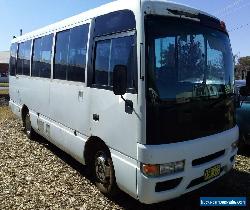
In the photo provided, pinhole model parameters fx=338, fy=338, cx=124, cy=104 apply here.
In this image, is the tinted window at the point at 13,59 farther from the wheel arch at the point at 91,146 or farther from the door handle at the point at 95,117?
the door handle at the point at 95,117

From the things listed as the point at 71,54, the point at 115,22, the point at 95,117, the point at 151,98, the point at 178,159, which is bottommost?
the point at 178,159

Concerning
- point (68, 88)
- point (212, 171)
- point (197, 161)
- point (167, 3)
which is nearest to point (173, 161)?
point (197, 161)

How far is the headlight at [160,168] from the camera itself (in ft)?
14.2

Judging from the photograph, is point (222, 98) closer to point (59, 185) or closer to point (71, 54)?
point (71, 54)

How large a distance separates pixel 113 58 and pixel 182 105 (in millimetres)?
1255

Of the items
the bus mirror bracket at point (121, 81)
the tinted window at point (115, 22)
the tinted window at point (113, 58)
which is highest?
the tinted window at point (115, 22)

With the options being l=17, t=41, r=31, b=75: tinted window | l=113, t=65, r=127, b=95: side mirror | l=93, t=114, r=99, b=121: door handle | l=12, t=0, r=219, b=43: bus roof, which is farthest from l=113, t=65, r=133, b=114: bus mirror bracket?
l=17, t=41, r=31, b=75: tinted window

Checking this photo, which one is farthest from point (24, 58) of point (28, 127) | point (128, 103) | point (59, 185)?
point (128, 103)

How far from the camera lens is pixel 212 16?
17.7 ft

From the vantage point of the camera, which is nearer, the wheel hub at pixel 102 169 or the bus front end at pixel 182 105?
the bus front end at pixel 182 105

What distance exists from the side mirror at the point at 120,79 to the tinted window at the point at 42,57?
12.0 ft

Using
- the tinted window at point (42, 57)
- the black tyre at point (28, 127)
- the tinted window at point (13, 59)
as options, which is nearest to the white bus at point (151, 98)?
the tinted window at point (42, 57)

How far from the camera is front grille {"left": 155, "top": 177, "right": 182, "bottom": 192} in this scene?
440cm

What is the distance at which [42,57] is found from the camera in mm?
8320
